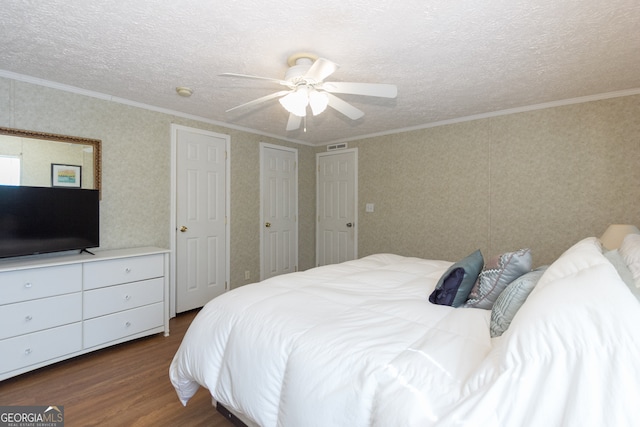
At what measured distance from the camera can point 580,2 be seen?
5.08 feet

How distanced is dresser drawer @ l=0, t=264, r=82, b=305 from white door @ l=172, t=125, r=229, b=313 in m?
1.10

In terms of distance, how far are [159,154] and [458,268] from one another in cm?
309

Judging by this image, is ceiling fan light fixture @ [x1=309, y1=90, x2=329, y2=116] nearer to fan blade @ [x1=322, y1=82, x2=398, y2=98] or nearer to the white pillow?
fan blade @ [x1=322, y1=82, x2=398, y2=98]

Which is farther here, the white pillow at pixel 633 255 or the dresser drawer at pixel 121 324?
the dresser drawer at pixel 121 324

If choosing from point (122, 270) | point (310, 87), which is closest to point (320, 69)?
point (310, 87)

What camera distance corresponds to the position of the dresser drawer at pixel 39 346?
2100mm

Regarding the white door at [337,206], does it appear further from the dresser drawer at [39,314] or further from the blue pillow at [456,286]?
the dresser drawer at [39,314]

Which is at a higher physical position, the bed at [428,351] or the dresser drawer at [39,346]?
the bed at [428,351]

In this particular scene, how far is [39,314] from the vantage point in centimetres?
223

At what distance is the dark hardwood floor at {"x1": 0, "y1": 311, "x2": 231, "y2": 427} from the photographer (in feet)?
5.90

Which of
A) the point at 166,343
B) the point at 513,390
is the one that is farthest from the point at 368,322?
the point at 166,343

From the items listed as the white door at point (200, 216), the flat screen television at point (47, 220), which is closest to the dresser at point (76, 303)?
the flat screen television at point (47, 220)

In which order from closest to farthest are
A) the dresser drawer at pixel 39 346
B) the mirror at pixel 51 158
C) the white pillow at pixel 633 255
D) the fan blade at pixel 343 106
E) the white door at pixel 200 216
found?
the white pillow at pixel 633 255 → the dresser drawer at pixel 39 346 → the fan blade at pixel 343 106 → the mirror at pixel 51 158 → the white door at pixel 200 216

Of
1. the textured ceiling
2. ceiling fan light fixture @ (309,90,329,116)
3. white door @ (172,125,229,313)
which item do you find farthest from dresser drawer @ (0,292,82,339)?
ceiling fan light fixture @ (309,90,329,116)
